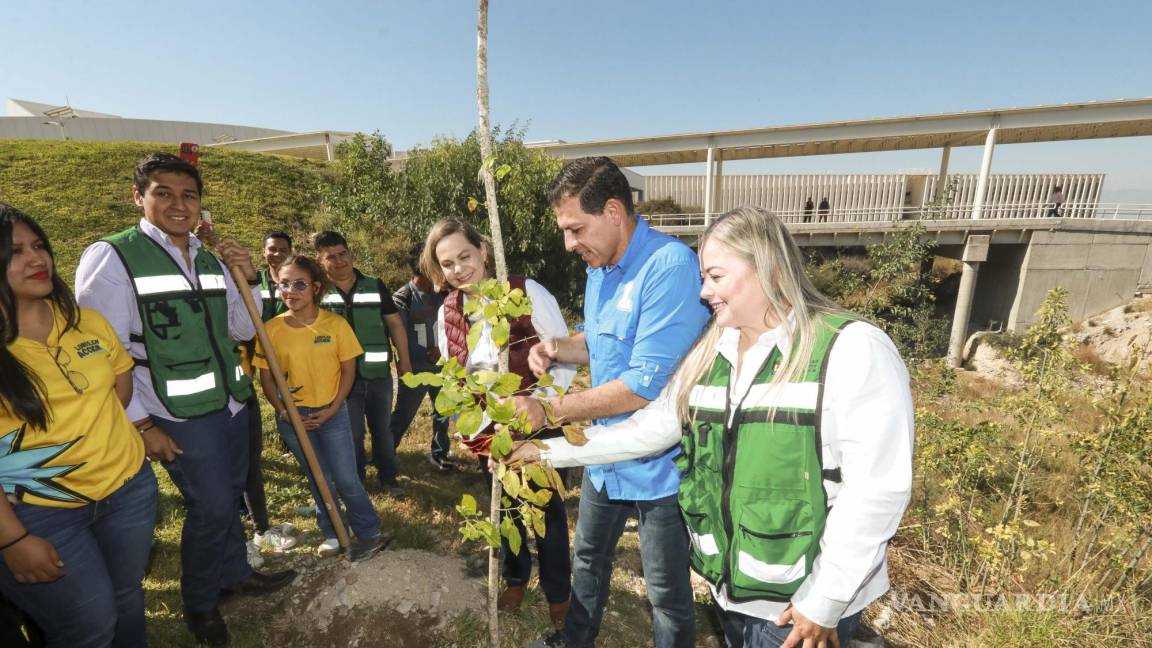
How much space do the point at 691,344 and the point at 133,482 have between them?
260 centimetres

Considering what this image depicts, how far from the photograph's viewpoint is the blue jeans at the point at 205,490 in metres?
2.66

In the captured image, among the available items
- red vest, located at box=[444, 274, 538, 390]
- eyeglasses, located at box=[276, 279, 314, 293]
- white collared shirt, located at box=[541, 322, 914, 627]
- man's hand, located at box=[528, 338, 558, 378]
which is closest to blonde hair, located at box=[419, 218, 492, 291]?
red vest, located at box=[444, 274, 538, 390]

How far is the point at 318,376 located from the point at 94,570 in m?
1.56

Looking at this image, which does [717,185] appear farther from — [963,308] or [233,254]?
[233,254]

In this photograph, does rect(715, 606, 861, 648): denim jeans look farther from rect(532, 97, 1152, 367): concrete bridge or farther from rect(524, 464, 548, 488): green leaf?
rect(532, 97, 1152, 367): concrete bridge

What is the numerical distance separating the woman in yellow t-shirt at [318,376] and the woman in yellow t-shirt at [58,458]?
118 cm

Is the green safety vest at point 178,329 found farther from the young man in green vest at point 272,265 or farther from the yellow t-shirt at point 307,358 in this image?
the young man in green vest at point 272,265

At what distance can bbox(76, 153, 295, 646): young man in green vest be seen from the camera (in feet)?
8.27

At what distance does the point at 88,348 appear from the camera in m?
2.09

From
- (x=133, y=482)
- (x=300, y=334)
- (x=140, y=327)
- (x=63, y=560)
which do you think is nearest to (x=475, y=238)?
(x=300, y=334)

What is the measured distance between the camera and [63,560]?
1936mm

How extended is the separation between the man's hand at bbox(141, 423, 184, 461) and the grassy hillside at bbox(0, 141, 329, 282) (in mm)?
14172

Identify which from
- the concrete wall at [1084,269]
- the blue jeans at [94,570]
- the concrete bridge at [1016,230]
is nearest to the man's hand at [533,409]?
the blue jeans at [94,570]

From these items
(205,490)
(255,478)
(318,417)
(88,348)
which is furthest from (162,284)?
(255,478)
